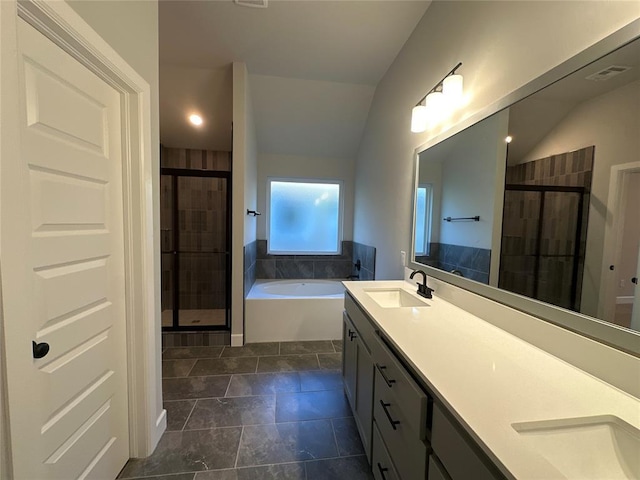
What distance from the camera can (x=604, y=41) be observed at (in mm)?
851

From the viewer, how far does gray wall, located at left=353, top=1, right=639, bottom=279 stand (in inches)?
38.3

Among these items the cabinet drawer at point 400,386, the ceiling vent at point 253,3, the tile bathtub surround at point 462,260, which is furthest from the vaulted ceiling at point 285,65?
the cabinet drawer at point 400,386

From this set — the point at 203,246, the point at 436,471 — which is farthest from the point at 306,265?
the point at 436,471

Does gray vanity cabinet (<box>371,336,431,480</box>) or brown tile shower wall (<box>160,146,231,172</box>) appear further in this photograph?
brown tile shower wall (<box>160,146,231,172</box>)

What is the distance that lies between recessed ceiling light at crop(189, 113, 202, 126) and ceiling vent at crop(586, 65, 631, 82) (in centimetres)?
348

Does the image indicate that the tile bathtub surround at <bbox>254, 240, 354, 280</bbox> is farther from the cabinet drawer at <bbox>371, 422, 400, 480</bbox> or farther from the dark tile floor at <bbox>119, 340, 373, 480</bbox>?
the cabinet drawer at <bbox>371, 422, 400, 480</bbox>

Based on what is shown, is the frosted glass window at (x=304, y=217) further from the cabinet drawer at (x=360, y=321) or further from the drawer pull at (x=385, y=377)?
the drawer pull at (x=385, y=377)

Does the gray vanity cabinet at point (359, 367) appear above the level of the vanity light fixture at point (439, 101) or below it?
below

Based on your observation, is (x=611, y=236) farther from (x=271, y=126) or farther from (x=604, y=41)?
(x=271, y=126)

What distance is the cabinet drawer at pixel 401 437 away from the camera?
85cm

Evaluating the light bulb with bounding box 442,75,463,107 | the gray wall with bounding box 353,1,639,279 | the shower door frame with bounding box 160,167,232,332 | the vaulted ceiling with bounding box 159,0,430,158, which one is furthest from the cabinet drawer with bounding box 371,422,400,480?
the vaulted ceiling with bounding box 159,0,430,158

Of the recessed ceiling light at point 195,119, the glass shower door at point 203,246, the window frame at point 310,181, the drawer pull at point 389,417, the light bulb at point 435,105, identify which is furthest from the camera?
the window frame at point 310,181

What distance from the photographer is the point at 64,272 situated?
1.03 metres

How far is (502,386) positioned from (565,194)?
0.75 meters
